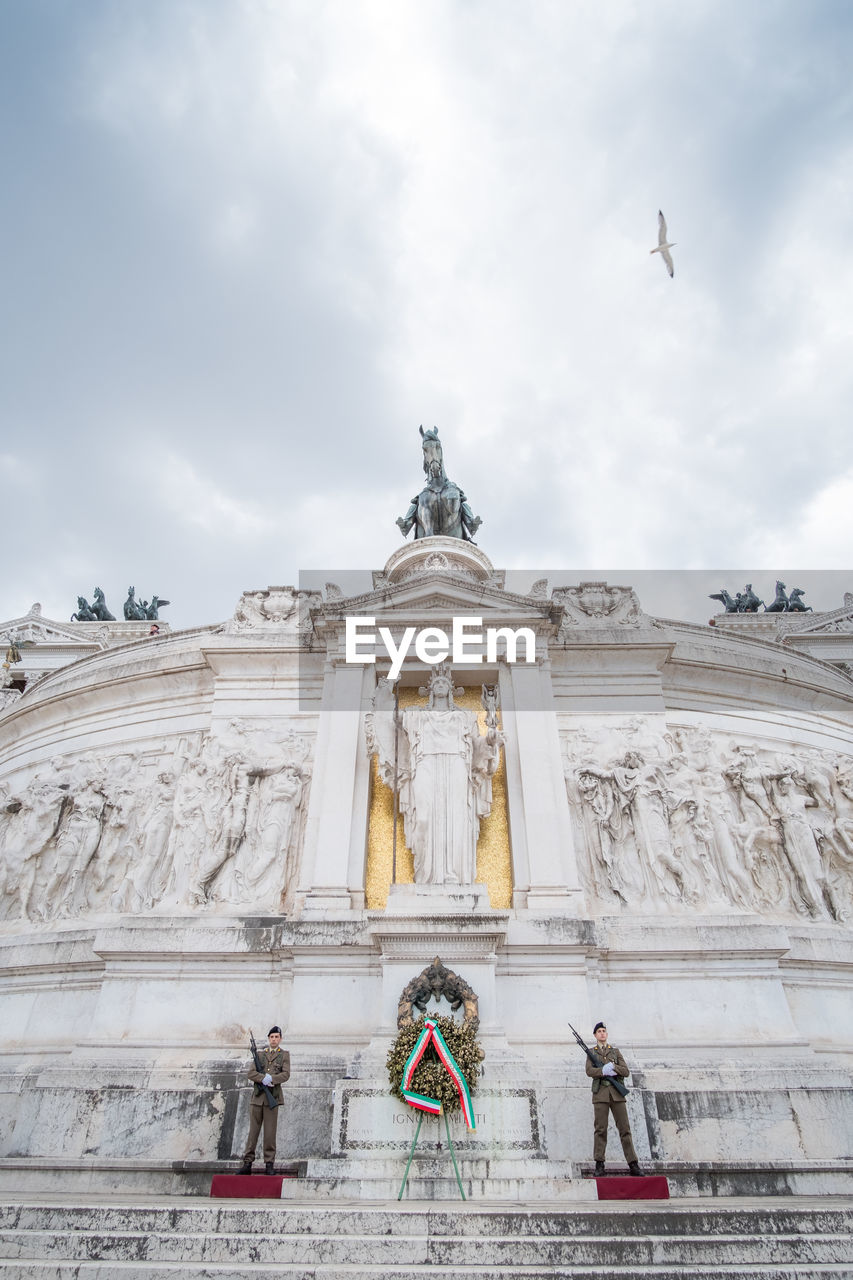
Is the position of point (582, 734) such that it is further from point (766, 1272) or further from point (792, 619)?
point (792, 619)

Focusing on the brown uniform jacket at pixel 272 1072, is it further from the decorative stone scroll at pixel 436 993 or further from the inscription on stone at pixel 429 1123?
the decorative stone scroll at pixel 436 993

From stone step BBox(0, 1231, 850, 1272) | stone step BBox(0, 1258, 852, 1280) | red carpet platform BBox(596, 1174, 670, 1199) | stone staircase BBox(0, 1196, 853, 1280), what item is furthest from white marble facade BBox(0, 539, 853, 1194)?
stone step BBox(0, 1258, 852, 1280)

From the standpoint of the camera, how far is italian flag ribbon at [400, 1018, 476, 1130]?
910 centimetres

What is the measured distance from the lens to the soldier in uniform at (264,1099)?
8773mm

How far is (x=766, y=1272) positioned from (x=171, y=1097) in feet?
25.1

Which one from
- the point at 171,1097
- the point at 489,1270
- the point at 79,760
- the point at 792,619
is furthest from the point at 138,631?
the point at 489,1270

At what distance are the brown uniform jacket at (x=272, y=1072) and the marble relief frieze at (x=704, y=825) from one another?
224 inches

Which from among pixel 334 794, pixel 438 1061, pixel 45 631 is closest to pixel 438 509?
pixel 334 794

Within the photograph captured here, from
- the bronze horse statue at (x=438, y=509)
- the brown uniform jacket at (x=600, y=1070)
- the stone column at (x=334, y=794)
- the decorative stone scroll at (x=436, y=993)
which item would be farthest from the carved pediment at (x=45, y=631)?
the brown uniform jacket at (x=600, y=1070)

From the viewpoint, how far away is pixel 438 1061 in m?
9.52

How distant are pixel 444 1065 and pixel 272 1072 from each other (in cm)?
203

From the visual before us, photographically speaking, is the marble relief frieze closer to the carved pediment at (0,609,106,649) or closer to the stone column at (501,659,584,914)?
the stone column at (501,659,584,914)

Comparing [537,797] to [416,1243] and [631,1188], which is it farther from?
[416,1243]

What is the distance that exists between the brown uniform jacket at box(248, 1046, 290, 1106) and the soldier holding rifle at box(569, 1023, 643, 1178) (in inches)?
137
